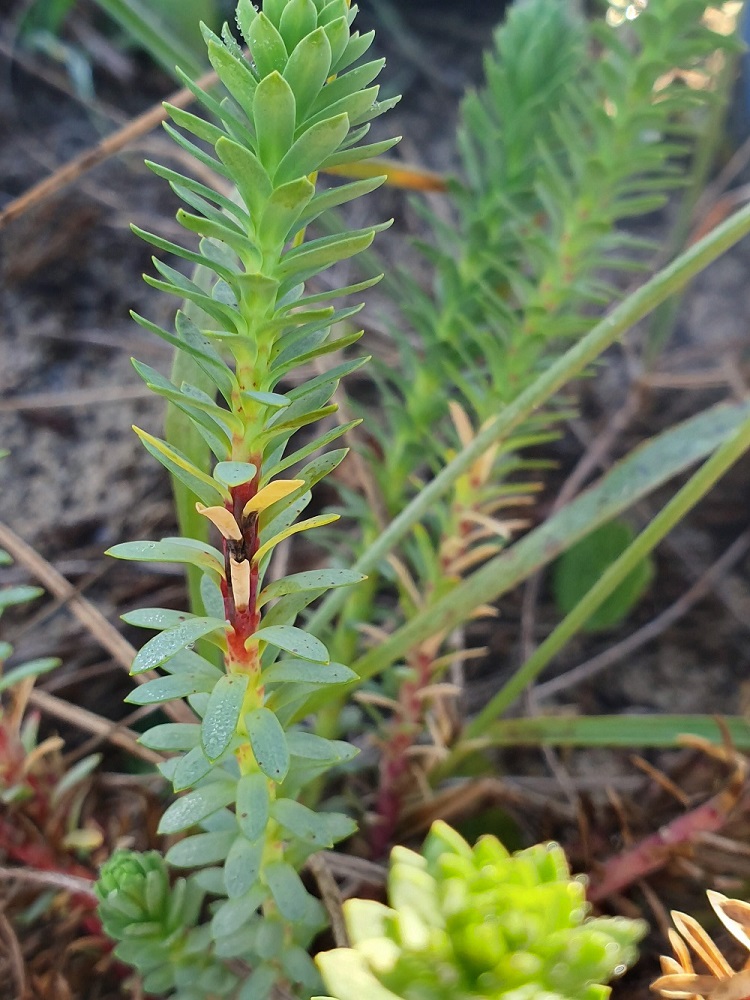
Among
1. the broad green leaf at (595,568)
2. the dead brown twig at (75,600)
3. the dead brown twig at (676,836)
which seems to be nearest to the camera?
the dead brown twig at (676,836)

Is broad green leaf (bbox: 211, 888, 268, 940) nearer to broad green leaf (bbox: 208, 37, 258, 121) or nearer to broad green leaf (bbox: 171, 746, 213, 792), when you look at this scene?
broad green leaf (bbox: 171, 746, 213, 792)

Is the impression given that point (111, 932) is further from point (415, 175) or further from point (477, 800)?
point (415, 175)

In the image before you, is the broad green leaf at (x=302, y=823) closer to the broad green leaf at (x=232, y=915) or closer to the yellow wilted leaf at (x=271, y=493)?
the broad green leaf at (x=232, y=915)

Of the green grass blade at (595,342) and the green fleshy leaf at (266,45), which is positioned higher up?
the green fleshy leaf at (266,45)

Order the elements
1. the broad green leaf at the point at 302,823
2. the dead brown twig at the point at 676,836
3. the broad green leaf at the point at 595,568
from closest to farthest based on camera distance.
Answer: the broad green leaf at the point at 302,823, the dead brown twig at the point at 676,836, the broad green leaf at the point at 595,568

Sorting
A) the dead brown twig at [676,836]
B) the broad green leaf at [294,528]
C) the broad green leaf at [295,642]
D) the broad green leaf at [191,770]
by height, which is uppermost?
the broad green leaf at [294,528]

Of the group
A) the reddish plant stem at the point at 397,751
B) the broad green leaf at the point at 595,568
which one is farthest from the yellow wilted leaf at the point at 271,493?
the broad green leaf at the point at 595,568

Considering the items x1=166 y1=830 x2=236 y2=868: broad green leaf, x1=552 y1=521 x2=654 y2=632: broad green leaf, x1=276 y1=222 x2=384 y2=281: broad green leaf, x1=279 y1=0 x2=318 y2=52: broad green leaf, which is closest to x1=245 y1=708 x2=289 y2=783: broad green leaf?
x1=166 y1=830 x2=236 y2=868: broad green leaf

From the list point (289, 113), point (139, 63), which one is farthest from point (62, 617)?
point (139, 63)

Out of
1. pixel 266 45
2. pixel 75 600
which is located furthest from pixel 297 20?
pixel 75 600
